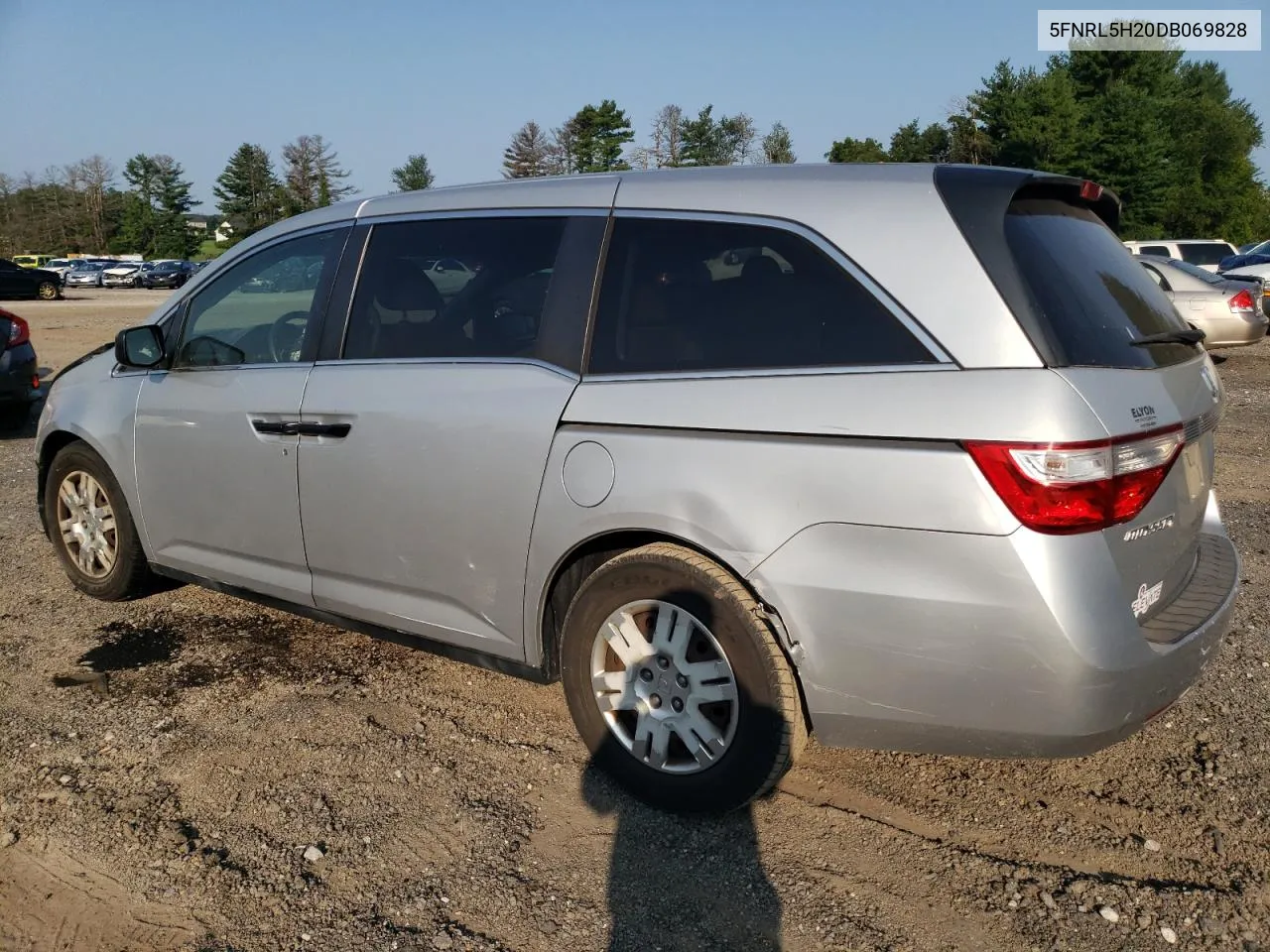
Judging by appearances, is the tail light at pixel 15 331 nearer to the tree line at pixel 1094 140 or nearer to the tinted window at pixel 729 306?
the tinted window at pixel 729 306

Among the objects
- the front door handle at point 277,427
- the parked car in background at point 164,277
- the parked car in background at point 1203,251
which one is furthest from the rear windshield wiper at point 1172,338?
the parked car in background at point 164,277

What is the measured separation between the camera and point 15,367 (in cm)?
994

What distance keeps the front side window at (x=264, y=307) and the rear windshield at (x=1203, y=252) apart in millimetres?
25317

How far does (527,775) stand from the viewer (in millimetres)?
3480

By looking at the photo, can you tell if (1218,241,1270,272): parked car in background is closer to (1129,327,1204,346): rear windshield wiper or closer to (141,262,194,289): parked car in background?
(1129,327,1204,346): rear windshield wiper

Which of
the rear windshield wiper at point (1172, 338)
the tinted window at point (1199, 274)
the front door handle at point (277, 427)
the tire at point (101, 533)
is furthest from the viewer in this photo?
the tinted window at point (1199, 274)

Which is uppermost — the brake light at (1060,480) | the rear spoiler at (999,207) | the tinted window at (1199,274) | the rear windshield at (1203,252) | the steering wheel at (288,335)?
the rear spoiler at (999,207)

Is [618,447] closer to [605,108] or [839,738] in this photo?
[839,738]

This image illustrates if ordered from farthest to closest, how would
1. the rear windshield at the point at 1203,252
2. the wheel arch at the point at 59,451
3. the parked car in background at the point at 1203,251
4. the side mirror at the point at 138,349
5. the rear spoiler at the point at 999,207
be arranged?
the rear windshield at the point at 1203,252 → the parked car in background at the point at 1203,251 → the wheel arch at the point at 59,451 → the side mirror at the point at 138,349 → the rear spoiler at the point at 999,207

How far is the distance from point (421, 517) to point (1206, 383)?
247cm

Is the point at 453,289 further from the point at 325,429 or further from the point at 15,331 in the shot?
the point at 15,331

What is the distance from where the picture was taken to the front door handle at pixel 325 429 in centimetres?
375

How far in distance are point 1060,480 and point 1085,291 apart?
2.14ft

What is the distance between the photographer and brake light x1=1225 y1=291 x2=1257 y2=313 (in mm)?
14445
